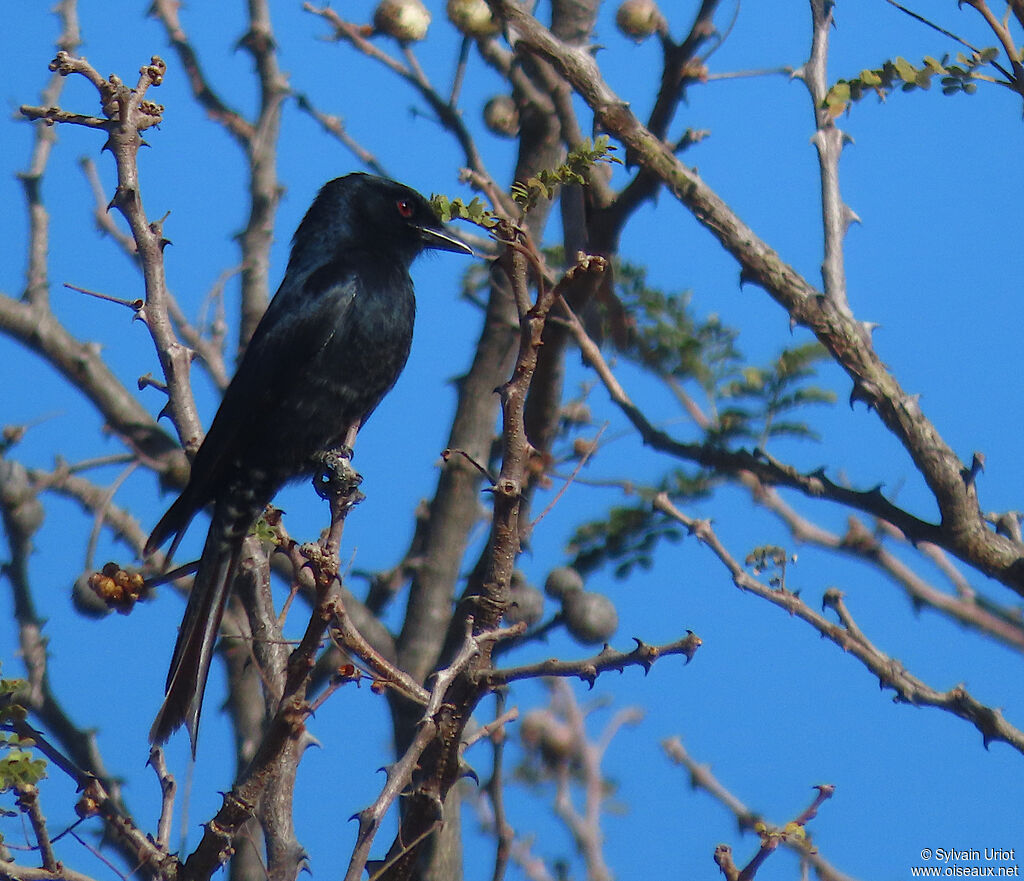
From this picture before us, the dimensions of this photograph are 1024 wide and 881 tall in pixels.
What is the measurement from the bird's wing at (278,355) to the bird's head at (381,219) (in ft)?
1.18

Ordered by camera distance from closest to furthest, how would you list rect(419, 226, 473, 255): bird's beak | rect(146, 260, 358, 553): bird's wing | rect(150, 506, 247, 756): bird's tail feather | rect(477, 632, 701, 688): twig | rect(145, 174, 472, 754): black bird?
rect(477, 632, 701, 688): twig → rect(150, 506, 247, 756): bird's tail feather → rect(145, 174, 472, 754): black bird → rect(146, 260, 358, 553): bird's wing → rect(419, 226, 473, 255): bird's beak

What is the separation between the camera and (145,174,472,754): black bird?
3295mm

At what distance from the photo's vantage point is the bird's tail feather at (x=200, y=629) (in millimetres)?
Answer: 2797

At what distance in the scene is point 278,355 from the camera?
362 centimetres

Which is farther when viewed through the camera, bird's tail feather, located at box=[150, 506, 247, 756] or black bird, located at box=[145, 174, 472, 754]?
black bird, located at box=[145, 174, 472, 754]

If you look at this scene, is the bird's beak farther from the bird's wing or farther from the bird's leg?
the bird's leg

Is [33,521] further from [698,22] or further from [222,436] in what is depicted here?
[698,22]

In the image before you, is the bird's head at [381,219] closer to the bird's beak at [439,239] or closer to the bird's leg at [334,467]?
the bird's beak at [439,239]

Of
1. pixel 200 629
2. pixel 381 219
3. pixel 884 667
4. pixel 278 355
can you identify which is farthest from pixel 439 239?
pixel 884 667

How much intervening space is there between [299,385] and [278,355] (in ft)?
0.36

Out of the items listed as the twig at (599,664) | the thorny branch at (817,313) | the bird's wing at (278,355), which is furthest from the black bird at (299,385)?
the twig at (599,664)

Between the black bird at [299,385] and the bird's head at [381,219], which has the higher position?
the bird's head at [381,219]

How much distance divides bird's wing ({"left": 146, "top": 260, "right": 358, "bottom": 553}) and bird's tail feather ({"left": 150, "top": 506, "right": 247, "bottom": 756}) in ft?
0.71

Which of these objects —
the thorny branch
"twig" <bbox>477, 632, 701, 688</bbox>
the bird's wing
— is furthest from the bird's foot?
the thorny branch
